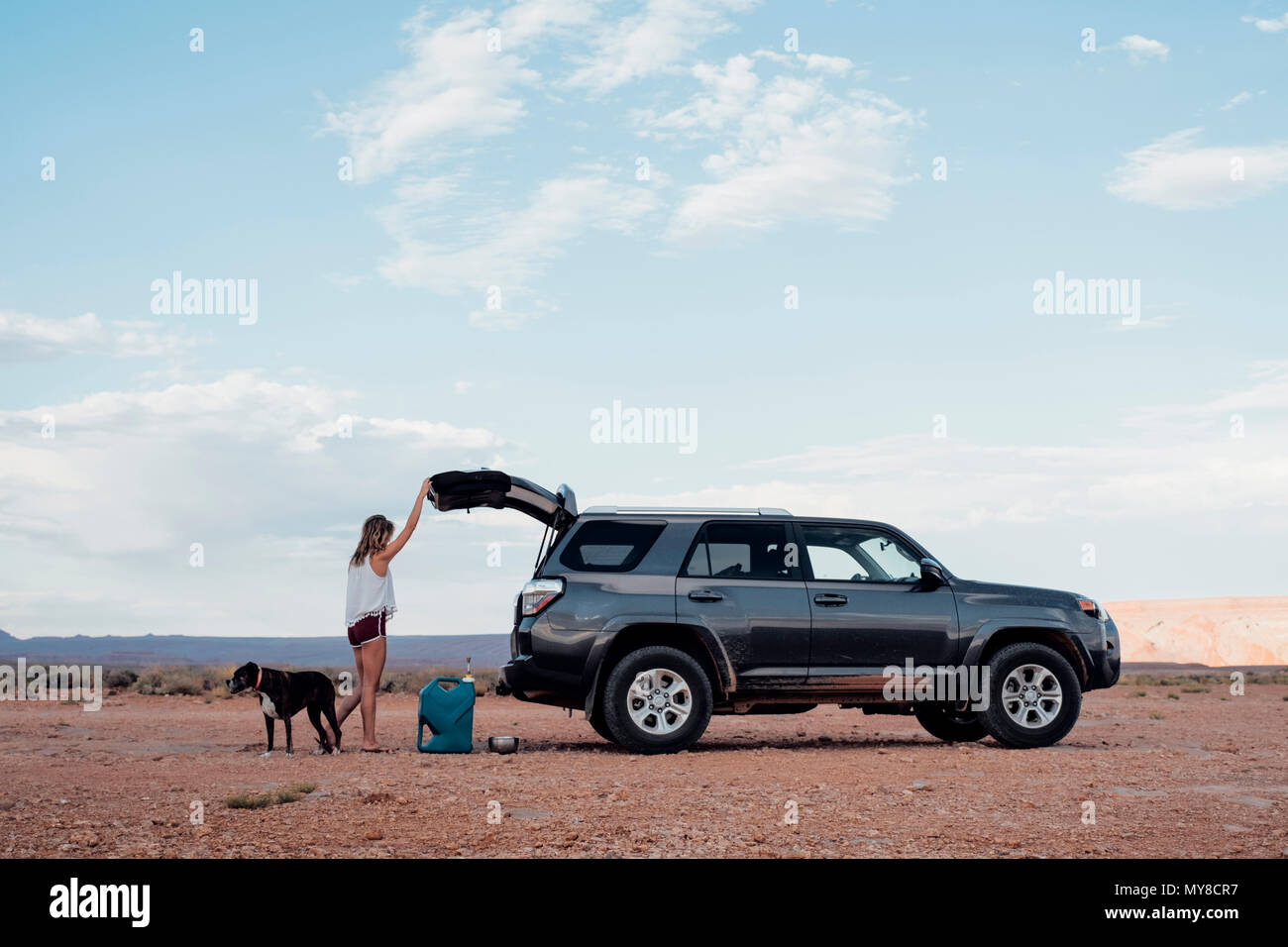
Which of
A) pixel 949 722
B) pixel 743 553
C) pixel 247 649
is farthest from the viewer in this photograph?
pixel 247 649

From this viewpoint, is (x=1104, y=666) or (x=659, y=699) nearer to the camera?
(x=659, y=699)

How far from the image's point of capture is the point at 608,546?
1080 cm

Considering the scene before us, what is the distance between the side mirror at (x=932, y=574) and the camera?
10.9m

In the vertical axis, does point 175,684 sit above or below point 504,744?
below

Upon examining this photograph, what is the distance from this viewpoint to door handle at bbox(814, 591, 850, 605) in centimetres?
1077

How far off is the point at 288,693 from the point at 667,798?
448 cm

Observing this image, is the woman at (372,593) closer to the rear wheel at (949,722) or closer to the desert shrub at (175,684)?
the rear wheel at (949,722)

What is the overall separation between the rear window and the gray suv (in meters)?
0.01

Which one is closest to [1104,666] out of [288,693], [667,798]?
[667,798]

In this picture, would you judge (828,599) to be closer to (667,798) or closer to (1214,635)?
(667,798)

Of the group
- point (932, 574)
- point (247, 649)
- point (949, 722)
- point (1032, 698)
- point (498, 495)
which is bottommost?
point (247, 649)
